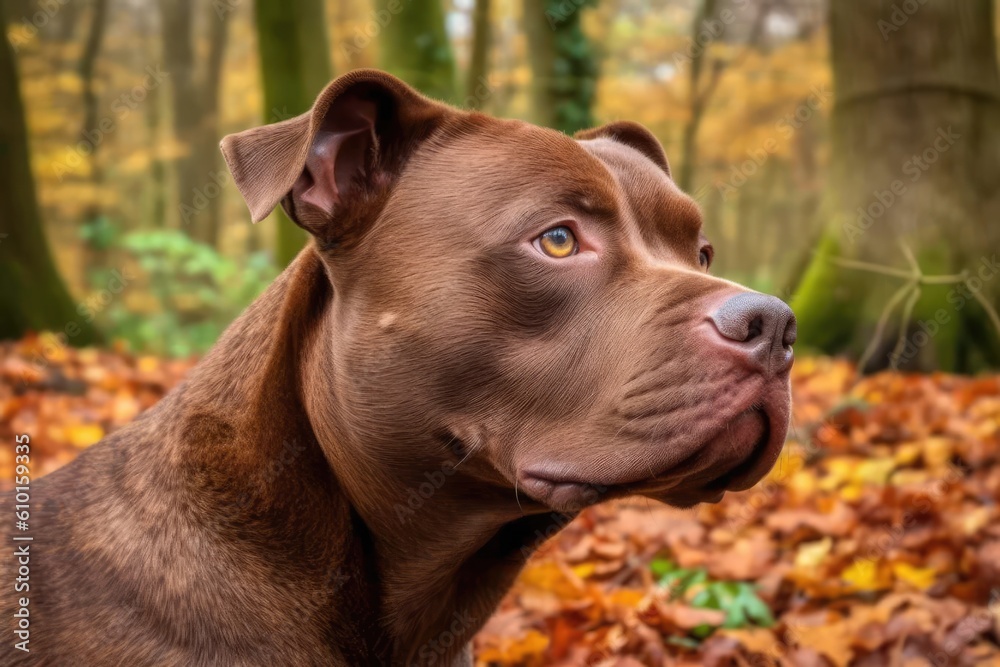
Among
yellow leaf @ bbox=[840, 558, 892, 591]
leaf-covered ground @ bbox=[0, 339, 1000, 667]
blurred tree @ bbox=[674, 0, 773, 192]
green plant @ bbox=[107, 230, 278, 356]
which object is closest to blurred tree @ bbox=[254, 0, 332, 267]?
leaf-covered ground @ bbox=[0, 339, 1000, 667]

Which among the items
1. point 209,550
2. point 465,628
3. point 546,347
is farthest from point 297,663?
point 546,347

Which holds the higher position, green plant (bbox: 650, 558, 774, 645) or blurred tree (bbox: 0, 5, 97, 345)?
green plant (bbox: 650, 558, 774, 645)

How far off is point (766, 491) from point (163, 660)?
4338 millimetres

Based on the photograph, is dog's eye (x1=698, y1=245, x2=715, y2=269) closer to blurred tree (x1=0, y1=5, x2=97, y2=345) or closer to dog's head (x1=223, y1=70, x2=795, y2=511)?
dog's head (x1=223, y1=70, x2=795, y2=511)

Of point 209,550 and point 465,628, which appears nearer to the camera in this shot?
point 209,550

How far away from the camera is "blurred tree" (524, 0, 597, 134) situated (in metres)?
11.2

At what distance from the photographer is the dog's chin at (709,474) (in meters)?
2.44

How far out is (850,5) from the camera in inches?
349

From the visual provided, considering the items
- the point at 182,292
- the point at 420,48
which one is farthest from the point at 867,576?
the point at 182,292

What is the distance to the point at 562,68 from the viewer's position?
11.2 metres

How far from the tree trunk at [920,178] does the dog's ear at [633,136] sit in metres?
5.03

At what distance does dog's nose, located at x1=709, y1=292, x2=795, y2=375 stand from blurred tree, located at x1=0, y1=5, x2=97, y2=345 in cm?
992

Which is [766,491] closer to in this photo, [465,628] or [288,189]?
[465,628]

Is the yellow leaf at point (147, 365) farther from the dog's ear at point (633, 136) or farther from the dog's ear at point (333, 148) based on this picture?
A: the dog's ear at point (333, 148)
